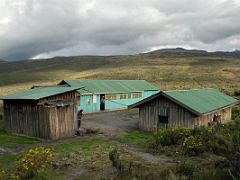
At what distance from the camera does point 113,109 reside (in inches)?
1635

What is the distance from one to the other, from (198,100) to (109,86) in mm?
18085

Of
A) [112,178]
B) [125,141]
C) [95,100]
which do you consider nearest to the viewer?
[112,178]

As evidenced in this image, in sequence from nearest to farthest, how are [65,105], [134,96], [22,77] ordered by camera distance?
[65,105] < [134,96] < [22,77]

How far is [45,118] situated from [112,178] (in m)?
11.3

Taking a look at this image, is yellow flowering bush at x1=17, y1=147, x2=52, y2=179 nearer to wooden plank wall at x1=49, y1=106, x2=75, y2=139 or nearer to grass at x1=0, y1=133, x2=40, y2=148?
grass at x1=0, y1=133, x2=40, y2=148

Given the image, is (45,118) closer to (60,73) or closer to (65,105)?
(65,105)

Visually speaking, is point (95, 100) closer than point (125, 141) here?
No

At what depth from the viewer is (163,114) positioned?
82.9 ft

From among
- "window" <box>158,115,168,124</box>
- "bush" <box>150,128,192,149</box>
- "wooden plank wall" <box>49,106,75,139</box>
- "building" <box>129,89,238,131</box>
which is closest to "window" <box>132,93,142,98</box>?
"building" <box>129,89,238,131</box>

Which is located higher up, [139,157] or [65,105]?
[65,105]

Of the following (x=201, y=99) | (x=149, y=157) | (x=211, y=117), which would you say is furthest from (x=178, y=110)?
(x=149, y=157)

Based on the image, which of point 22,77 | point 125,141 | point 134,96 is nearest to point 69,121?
point 125,141

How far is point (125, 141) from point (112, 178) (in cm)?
932

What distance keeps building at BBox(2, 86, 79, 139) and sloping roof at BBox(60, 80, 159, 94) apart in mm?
13884
